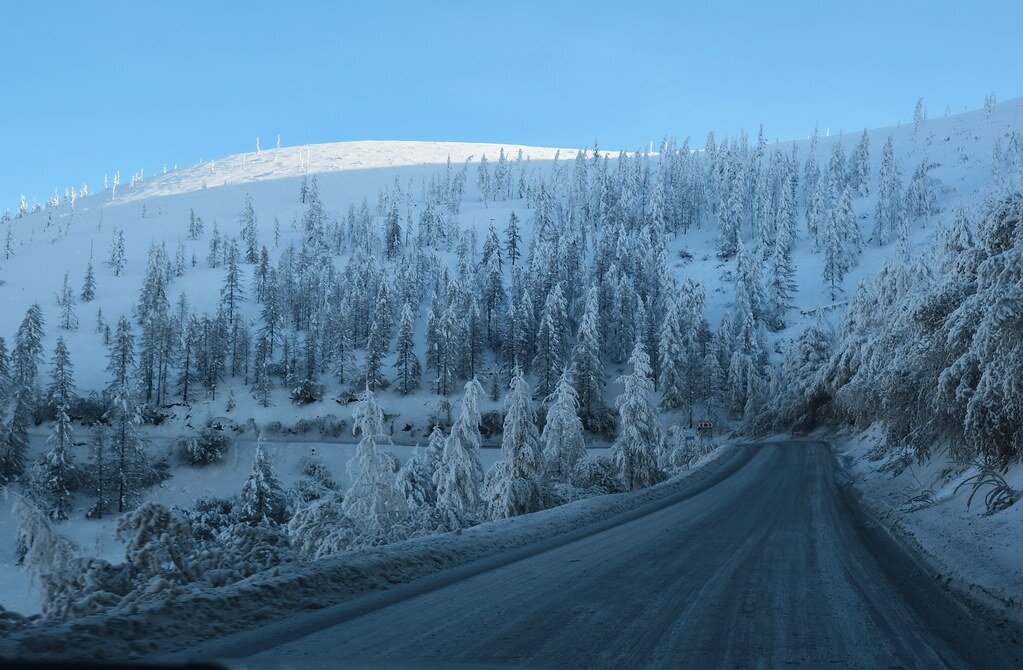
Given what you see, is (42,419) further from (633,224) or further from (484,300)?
(633,224)

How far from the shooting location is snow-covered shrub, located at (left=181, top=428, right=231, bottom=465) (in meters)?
63.8

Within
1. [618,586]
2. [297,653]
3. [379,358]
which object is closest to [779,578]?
[618,586]

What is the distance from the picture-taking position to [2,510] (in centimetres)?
4800

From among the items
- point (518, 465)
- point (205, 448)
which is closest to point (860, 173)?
point (205, 448)

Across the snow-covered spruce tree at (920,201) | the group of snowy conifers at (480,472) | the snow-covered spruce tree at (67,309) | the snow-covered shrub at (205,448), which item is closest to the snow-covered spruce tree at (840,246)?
the snow-covered spruce tree at (920,201)

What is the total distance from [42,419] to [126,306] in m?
55.5

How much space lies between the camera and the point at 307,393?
8256cm

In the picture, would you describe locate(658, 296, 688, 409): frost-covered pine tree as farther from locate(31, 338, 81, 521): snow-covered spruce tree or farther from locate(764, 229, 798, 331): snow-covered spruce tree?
locate(31, 338, 81, 521): snow-covered spruce tree

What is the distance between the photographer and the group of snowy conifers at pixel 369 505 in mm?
8039

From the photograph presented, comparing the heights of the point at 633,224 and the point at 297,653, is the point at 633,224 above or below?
above

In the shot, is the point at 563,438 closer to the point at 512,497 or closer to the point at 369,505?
the point at 512,497

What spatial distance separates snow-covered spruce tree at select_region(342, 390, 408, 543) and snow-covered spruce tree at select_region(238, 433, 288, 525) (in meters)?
19.1

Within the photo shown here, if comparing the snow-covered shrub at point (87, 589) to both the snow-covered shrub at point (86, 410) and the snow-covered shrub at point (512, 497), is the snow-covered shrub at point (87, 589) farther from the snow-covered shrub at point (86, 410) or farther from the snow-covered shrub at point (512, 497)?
the snow-covered shrub at point (86, 410)

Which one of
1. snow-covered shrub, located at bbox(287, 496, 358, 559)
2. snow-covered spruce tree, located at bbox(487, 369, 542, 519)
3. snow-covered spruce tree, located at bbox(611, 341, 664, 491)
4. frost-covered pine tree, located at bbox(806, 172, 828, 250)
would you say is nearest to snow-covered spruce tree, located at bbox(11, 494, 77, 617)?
snow-covered shrub, located at bbox(287, 496, 358, 559)
